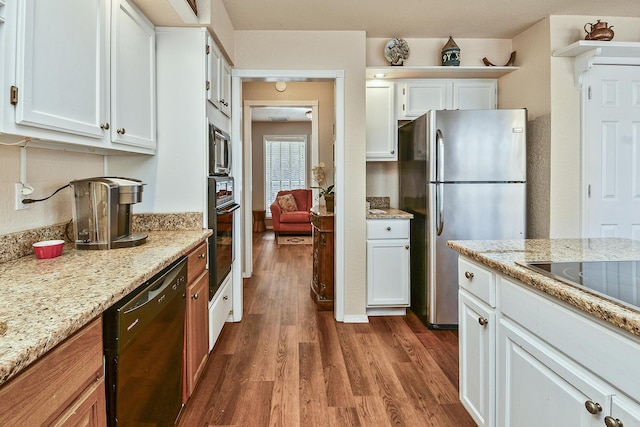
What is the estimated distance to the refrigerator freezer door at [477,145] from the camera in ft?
9.13

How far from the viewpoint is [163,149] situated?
2.26 meters

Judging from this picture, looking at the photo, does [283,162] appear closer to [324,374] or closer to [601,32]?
[601,32]

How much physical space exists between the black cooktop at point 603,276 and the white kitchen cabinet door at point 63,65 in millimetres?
1675

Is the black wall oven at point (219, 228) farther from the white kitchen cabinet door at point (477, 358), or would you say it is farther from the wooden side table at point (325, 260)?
the white kitchen cabinet door at point (477, 358)

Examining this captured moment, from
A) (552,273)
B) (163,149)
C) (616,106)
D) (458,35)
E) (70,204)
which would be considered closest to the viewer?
(552,273)

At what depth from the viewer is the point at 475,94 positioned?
3.40m

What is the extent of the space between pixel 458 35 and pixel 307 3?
148cm

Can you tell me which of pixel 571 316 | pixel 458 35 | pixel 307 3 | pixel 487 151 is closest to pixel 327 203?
pixel 487 151

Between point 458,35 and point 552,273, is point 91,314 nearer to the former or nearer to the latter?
point 552,273

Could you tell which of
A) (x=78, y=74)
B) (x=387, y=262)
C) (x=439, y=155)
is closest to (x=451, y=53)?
(x=439, y=155)

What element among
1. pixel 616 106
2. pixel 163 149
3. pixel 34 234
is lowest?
pixel 34 234

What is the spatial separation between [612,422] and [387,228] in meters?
2.29

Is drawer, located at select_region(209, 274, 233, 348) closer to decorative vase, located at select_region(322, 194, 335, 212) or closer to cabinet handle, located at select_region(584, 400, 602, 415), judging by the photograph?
decorative vase, located at select_region(322, 194, 335, 212)

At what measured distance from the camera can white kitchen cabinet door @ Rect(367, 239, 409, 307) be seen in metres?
3.09
